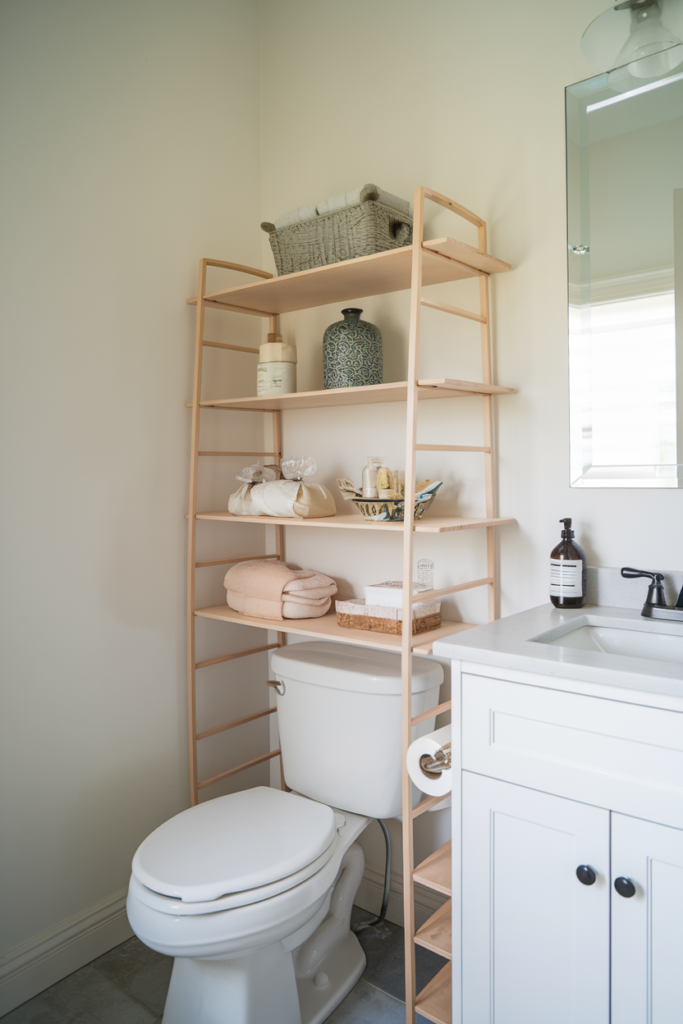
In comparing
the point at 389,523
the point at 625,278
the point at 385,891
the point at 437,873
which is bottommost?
the point at 385,891

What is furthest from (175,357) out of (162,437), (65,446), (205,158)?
(205,158)

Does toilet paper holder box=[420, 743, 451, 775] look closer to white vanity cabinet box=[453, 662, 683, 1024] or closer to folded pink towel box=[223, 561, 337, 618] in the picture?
white vanity cabinet box=[453, 662, 683, 1024]

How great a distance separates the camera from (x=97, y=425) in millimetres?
1738

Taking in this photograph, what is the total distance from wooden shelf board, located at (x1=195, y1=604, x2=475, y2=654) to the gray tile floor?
0.81 meters

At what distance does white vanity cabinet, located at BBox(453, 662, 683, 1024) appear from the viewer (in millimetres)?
A: 969

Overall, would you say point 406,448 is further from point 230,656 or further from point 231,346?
point 230,656

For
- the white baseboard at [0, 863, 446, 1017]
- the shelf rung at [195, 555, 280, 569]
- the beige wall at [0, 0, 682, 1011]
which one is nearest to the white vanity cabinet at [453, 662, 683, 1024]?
the beige wall at [0, 0, 682, 1011]

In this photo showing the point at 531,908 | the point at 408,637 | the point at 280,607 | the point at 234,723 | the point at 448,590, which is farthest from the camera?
the point at 234,723

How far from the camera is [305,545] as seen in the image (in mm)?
2104

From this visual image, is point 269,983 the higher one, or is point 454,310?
point 454,310

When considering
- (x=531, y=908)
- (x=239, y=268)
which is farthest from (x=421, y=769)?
(x=239, y=268)

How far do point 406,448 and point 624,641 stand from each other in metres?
0.61

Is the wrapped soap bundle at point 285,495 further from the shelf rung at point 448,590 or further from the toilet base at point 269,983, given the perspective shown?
the toilet base at point 269,983

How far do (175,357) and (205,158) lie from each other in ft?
2.05
